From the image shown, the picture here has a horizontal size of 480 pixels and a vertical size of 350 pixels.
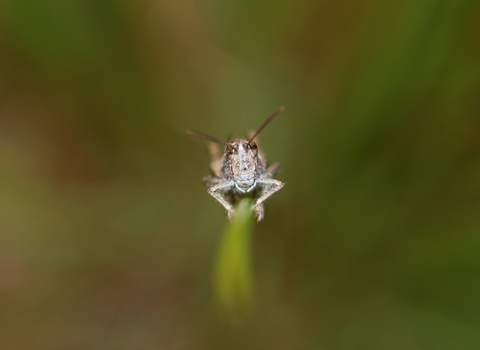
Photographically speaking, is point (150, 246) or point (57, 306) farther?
point (150, 246)

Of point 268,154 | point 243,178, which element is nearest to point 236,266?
point 243,178

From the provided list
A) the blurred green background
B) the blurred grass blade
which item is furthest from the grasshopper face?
the blurred green background

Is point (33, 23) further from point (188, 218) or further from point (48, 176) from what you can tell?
point (188, 218)

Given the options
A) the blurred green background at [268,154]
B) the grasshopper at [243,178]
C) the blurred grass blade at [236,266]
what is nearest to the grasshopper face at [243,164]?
the grasshopper at [243,178]

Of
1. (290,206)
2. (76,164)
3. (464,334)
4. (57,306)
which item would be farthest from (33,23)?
(464,334)

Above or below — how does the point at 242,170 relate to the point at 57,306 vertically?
above
